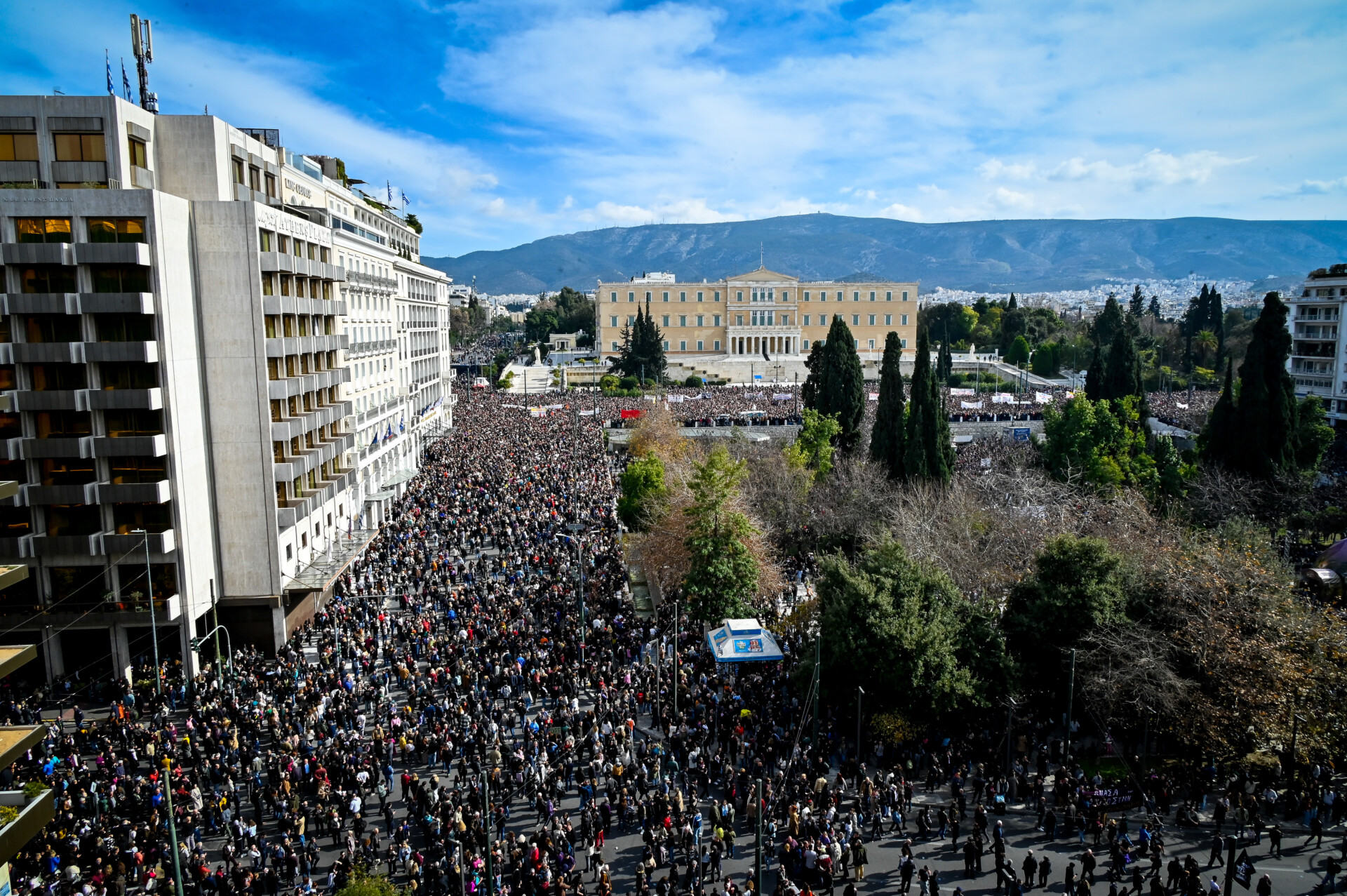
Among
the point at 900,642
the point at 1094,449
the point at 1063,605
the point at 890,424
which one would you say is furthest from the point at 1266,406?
the point at 900,642

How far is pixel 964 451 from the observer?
1987 inches

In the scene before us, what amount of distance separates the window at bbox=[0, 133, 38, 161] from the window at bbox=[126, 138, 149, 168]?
1991 millimetres

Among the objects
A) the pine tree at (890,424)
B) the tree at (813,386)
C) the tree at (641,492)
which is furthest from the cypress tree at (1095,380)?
the tree at (641,492)

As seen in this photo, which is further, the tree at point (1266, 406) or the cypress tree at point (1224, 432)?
the cypress tree at point (1224, 432)

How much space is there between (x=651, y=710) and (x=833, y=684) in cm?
458

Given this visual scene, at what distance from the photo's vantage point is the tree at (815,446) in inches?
1516

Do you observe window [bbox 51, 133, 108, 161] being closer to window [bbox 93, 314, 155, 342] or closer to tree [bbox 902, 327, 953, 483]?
window [bbox 93, 314, 155, 342]

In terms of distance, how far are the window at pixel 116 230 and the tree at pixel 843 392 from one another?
32491 millimetres

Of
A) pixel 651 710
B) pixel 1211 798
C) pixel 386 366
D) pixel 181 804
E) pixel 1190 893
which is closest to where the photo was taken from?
pixel 1190 893

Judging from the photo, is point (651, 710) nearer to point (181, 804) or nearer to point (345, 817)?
point (345, 817)

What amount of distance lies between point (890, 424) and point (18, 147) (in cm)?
3128

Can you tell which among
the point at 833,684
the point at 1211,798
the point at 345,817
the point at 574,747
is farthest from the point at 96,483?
the point at 1211,798

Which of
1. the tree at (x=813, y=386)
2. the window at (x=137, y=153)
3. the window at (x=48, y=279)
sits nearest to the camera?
the window at (x=48, y=279)

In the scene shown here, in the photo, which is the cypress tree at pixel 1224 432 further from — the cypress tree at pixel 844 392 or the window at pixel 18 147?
the window at pixel 18 147
